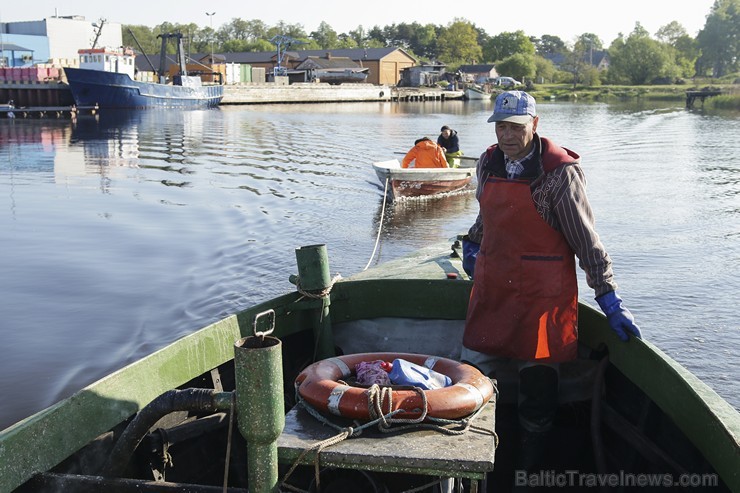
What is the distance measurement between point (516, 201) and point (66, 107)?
4944 centimetres

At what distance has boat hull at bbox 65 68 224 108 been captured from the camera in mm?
50656

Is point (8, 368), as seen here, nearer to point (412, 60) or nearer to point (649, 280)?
point (649, 280)

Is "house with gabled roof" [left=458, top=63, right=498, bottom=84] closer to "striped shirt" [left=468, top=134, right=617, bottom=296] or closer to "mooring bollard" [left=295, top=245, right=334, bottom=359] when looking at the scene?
"mooring bollard" [left=295, top=245, right=334, bottom=359]

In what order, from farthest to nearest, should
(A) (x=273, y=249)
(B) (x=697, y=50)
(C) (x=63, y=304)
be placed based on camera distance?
(B) (x=697, y=50) < (A) (x=273, y=249) < (C) (x=63, y=304)

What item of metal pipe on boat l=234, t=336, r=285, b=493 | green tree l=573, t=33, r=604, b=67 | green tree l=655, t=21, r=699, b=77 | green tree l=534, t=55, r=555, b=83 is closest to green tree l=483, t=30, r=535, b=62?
green tree l=534, t=55, r=555, b=83

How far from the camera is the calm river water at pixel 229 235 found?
9.30m

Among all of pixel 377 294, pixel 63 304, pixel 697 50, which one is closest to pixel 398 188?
pixel 63 304

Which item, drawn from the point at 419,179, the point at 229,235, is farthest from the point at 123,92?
the point at 229,235

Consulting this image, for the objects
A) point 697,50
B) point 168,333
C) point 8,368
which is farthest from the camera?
point 697,50

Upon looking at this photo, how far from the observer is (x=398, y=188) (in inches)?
722

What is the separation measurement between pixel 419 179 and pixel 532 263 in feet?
47.3

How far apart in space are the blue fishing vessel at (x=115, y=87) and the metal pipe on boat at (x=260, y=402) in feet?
168

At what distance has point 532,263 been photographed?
13.3 feet

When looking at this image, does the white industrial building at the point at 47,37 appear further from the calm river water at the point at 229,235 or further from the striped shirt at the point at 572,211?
the striped shirt at the point at 572,211
